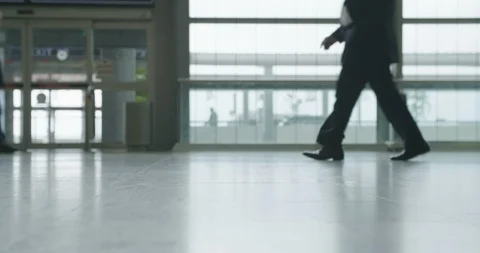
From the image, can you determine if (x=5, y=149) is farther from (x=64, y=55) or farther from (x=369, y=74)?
(x=369, y=74)

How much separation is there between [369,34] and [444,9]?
4.65 meters

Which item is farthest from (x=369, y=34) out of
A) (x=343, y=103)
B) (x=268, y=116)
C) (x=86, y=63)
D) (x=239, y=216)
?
(x=86, y=63)

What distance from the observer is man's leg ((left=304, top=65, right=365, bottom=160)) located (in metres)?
4.57

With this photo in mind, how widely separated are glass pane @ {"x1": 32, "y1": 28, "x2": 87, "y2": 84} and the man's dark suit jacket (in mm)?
5350

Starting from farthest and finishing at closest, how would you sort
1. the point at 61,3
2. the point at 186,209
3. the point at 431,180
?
1. the point at 61,3
2. the point at 431,180
3. the point at 186,209

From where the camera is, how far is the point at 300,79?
8.70m

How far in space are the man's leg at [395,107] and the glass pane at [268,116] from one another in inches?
152

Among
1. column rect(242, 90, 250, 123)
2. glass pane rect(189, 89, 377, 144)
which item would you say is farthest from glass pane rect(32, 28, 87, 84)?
column rect(242, 90, 250, 123)

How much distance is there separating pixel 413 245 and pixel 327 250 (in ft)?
0.59

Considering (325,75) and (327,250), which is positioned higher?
(325,75)

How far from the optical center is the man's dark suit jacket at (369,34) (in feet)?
15.2

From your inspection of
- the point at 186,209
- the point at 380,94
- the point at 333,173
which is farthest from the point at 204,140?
the point at 186,209

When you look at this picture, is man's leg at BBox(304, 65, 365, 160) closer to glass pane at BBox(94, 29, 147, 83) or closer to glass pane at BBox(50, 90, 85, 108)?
Answer: glass pane at BBox(94, 29, 147, 83)

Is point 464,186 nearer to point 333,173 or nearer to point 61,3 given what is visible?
point 333,173
